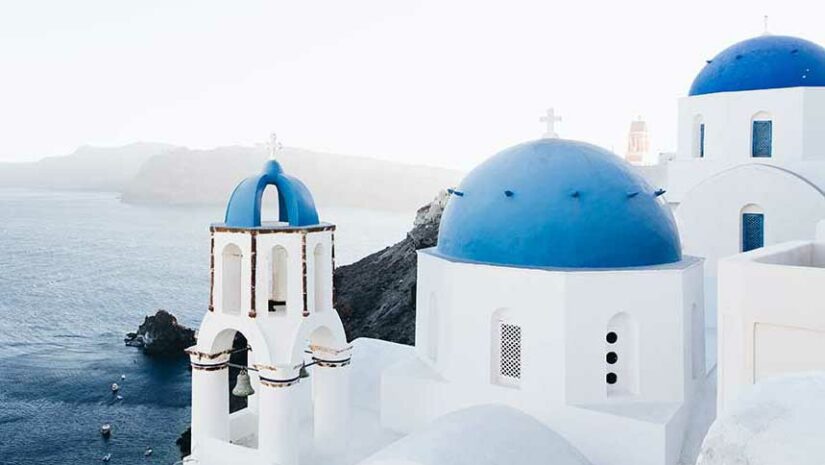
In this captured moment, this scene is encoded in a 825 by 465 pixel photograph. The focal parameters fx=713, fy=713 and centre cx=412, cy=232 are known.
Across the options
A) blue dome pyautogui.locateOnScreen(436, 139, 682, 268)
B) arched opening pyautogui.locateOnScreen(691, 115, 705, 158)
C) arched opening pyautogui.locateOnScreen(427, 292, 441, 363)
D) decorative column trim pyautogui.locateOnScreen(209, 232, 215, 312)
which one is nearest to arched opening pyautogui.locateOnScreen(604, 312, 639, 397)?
blue dome pyautogui.locateOnScreen(436, 139, 682, 268)

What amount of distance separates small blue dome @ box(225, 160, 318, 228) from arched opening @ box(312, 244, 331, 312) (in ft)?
1.42

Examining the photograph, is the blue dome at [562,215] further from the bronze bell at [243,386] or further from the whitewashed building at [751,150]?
the whitewashed building at [751,150]

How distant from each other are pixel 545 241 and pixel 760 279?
306 centimetres

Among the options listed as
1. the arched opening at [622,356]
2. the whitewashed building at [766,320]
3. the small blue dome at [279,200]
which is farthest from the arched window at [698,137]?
the small blue dome at [279,200]

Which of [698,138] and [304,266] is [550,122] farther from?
[698,138]

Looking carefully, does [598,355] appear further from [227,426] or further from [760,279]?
[227,426]

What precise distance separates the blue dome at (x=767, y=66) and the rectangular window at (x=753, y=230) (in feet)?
9.43

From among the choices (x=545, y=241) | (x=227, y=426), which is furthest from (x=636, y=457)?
(x=227, y=426)

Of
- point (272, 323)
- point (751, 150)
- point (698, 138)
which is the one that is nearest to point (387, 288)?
point (698, 138)

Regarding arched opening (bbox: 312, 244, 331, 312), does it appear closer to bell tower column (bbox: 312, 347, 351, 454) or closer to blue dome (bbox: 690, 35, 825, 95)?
bell tower column (bbox: 312, 347, 351, 454)

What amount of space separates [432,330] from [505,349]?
1.36m

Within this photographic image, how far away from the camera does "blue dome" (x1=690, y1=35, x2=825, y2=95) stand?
14.0 metres

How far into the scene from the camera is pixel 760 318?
19.5 feet

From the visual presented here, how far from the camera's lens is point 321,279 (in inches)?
353
